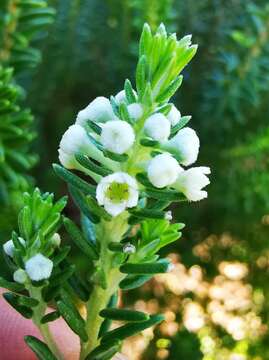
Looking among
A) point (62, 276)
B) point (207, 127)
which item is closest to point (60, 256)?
point (62, 276)

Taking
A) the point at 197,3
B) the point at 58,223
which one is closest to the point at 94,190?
the point at 58,223

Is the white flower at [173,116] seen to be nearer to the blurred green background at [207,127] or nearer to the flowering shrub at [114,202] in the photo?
the flowering shrub at [114,202]

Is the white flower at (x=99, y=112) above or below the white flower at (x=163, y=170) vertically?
above

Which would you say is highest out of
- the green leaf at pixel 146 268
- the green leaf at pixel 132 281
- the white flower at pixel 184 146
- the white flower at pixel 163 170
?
the white flower at pixel 184 146

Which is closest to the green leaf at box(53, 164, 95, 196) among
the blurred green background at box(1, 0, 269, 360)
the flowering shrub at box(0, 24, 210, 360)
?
the flowering shrub at box(0, 24, 210, 360)

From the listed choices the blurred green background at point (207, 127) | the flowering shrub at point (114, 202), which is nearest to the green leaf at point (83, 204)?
the flowering shrub at point (114, 202)

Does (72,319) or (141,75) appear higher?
(141,75)

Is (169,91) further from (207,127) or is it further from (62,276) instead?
(207,127)
